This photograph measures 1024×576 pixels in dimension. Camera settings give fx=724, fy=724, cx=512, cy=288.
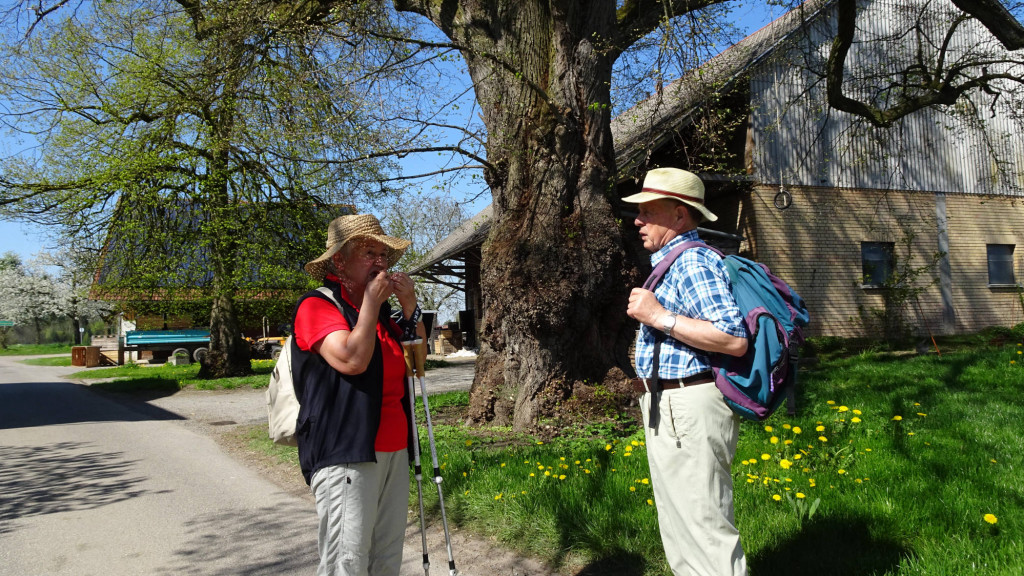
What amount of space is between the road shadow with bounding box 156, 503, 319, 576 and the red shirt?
1.83m

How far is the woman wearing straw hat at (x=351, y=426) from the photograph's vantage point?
9.39ft

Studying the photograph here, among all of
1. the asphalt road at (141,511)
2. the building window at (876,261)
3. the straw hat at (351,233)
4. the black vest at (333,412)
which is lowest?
the asphalt road at (141,511)

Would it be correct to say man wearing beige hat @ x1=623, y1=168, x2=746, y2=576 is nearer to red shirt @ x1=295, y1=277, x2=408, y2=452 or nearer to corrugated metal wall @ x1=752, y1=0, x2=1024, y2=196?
red shirt @ x1=295, y1=277, x2=408, y2=452

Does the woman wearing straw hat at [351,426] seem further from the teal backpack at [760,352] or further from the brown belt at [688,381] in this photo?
the teal backpack at [760,352]

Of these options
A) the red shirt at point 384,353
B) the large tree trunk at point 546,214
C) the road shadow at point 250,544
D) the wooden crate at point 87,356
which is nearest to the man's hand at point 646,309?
the red shirt at point 384,353

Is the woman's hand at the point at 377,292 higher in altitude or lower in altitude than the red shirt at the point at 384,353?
higher

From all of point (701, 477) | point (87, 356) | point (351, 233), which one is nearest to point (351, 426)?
point (351, 233)

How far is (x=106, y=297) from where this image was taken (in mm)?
18516

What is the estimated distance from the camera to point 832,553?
374 centimetres

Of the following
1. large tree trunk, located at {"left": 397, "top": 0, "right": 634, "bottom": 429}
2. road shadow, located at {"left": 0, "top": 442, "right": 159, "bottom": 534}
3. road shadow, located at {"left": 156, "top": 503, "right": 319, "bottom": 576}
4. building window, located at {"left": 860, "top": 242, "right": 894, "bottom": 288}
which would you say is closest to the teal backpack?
road shadow, located at {"left": 156, "top": 503, "right": 319, "bottom": 576}

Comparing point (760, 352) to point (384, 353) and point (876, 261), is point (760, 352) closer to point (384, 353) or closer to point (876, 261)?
point (384, 353)

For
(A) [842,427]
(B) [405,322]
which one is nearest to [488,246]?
(A) [842,427]

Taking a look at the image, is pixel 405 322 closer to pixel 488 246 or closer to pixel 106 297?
pixel 488 246

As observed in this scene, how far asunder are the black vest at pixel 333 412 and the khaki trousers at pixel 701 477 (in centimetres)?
117
